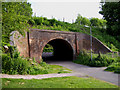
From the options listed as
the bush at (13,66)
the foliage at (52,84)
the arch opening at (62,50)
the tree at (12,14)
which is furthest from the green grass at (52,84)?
the arch opening at (62,50)

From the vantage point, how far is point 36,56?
13328 mm

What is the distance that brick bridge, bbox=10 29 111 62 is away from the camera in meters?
12.3

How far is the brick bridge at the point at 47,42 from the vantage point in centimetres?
1234

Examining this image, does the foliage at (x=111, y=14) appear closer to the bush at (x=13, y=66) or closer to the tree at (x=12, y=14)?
the tree at (x=12, y=14)

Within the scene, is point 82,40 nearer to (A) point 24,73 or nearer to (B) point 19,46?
(B) point 19,46

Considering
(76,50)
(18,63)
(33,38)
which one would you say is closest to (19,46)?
(33,38)

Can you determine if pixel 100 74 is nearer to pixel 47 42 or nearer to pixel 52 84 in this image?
pixel 52 84

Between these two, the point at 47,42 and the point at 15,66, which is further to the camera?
the point at 47,42

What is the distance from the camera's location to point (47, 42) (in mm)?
14422

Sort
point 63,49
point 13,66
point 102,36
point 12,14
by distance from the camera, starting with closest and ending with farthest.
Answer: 1. point 12,14
2. point 13,66
3. point 63,49
4. point 102,36

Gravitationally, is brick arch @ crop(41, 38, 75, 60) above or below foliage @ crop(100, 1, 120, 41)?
below

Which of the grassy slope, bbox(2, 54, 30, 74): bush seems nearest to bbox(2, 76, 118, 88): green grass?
bbox(2, 54, 30, 74): bush

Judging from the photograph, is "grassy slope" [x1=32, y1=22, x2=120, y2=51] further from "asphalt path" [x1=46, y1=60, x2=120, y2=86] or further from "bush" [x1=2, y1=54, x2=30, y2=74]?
"bush" [x1=2, y1=54, x2=30, y2=74]


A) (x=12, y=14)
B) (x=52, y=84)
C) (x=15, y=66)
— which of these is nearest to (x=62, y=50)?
(x=15, y=66)
